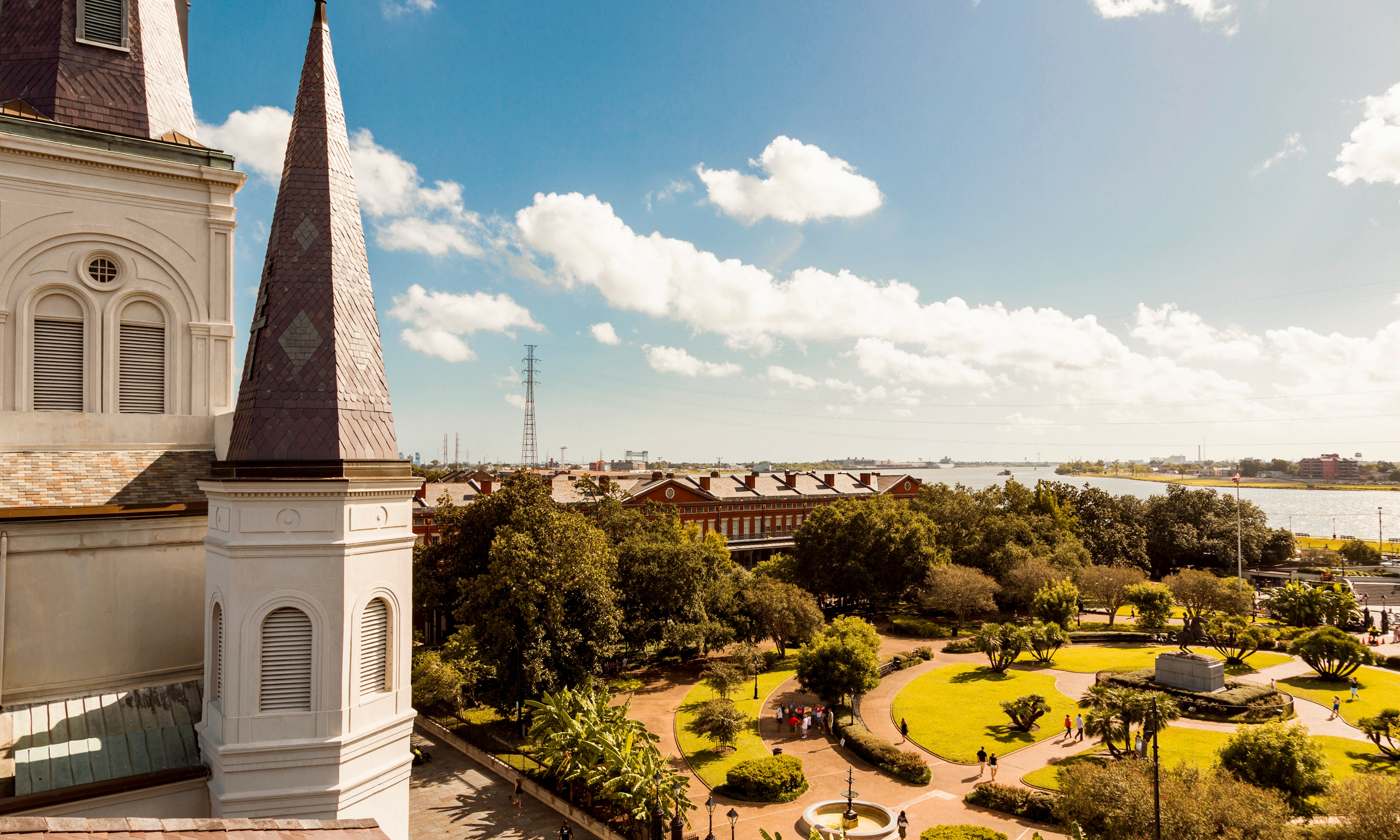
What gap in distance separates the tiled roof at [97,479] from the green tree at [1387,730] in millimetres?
40040

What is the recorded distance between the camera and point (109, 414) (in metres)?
15.2

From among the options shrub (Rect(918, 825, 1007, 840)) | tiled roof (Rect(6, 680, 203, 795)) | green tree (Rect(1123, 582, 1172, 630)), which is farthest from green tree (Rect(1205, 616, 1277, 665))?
tiled roof (Rect(6, 680, 203, 795))

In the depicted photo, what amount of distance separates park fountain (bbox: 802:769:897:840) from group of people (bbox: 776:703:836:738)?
22.5ft

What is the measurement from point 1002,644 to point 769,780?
67.5 ft

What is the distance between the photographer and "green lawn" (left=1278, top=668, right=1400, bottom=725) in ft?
113

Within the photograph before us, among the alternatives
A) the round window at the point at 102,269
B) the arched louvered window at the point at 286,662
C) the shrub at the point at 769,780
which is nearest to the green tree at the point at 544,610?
the shrub at the point at 769,780

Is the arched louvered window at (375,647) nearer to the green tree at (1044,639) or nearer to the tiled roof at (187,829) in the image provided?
the tiled roof at (187,829)

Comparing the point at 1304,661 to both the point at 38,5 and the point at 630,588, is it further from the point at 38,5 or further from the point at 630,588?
the point at 38,5

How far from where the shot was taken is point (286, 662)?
35.0ft

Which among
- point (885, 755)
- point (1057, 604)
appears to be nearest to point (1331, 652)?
point (1057, 604)

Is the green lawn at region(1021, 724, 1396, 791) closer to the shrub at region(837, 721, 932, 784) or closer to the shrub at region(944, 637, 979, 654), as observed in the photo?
the shrub at region(837, 721, 932, 784)

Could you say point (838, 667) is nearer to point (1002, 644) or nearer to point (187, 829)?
point (1002, 644)

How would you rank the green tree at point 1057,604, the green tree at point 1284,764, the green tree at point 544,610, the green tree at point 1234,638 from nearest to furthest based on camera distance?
the green tree at point 1284,764, the green tree at point 544,610, the green tree at point 1234,638, the green tree at point 1057,604

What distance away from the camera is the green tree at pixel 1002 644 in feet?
135
